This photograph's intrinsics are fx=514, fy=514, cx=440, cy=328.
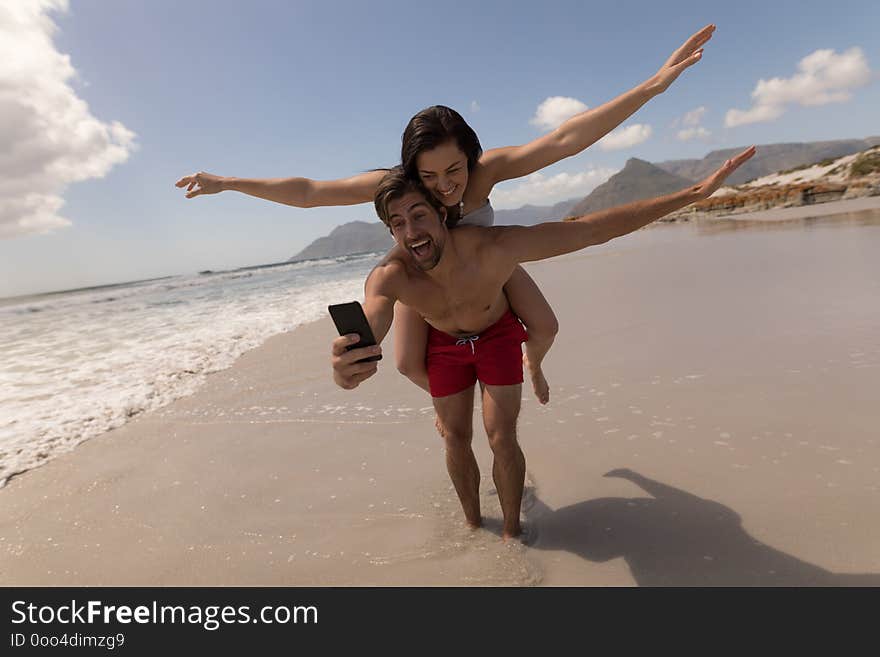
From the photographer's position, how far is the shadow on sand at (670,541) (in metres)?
2.45

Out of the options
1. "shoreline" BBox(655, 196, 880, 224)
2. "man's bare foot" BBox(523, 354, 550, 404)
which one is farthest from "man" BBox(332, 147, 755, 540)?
"shoreline" BBox(655, 196, 880, 224)

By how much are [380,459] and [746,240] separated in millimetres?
14429

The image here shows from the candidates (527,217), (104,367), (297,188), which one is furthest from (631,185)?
(297,188)

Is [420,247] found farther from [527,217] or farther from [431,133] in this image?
[527,217]

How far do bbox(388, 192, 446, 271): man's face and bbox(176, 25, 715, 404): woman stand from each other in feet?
0.76

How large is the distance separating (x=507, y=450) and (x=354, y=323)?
1.44 meters

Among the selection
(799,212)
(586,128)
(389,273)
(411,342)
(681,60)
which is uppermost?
(681,60)

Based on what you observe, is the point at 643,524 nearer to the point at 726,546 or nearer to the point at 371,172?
the point at 726,546

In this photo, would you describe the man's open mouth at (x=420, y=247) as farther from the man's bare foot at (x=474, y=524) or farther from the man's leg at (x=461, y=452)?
the man's bare foot at (x=474, y=524)

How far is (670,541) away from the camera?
111 inches

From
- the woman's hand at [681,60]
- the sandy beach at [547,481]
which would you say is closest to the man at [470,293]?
the sandy beach at [547,481]

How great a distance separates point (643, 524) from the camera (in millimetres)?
3018

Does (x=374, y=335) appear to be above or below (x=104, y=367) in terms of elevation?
above
